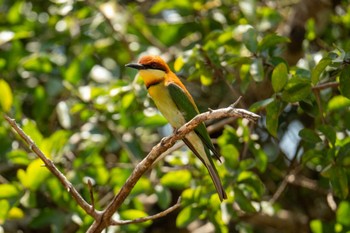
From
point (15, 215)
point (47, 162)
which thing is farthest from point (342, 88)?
point (15, 215)

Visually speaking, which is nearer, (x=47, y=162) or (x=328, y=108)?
(x=47, y=162)

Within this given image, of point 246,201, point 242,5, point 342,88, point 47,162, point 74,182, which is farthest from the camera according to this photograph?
point 242,5

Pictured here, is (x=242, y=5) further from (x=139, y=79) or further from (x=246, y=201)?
(x=246, y=201)

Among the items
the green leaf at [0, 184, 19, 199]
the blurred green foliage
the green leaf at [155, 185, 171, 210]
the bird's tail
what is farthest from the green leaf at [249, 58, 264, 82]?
the green leaf at [0, 184, 19, 199]

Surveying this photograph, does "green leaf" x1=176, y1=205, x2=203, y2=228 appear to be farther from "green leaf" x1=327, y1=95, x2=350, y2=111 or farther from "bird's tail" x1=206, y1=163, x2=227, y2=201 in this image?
"green leaf" x1=327, y1=95, x2=350, y2=111

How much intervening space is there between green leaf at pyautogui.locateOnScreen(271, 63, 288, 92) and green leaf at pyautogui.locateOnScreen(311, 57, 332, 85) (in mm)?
103

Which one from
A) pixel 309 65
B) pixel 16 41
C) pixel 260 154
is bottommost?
pixel 260 154

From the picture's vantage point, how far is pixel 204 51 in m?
3.09

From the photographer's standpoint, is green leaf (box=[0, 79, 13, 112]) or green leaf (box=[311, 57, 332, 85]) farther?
green leaf (box=[0, 79, 13, 112])

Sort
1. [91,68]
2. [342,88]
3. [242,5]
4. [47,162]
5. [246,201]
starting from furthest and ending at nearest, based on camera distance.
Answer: [91,68]
[242,5]
[246,201]
[342,88]
[47,162]

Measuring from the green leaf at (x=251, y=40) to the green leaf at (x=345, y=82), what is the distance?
469mm

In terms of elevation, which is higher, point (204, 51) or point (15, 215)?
point (204, 51)

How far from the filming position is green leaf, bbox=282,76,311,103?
2.59 m

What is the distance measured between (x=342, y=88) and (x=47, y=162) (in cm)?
102
